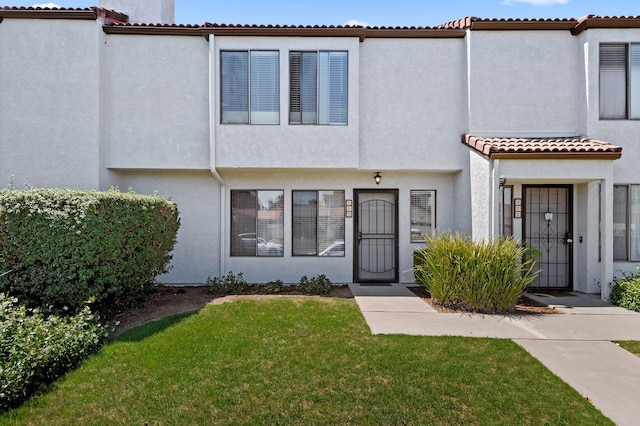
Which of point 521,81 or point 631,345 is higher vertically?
point 521,81

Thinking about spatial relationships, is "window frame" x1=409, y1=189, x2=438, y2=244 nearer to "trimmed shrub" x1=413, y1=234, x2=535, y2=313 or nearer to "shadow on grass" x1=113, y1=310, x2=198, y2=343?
"trimmed shrub" x1=413, y1=234, x2=535, y2=313

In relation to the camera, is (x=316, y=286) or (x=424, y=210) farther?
(x=424, y=210)

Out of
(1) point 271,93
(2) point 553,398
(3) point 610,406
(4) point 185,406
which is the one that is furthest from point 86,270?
(3) point 610,406

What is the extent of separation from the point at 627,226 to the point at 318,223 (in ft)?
25.0

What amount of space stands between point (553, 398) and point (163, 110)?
988cm

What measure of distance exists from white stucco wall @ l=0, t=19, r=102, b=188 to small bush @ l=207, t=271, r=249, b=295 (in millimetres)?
3804

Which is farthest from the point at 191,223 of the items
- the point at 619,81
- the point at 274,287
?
the point at 619,81

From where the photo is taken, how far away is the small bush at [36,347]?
4.73 metres

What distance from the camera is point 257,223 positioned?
11148 mm

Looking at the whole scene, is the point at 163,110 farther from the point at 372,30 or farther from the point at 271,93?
the point at 372,30

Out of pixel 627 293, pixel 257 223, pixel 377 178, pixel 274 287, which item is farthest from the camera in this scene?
pixel 257 223

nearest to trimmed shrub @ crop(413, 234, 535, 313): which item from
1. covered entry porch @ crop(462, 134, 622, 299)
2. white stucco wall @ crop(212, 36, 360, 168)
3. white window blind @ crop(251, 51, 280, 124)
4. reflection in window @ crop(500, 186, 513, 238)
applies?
covered entry porch @ crop(462, 134, 622, 299)

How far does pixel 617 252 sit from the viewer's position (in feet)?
32.8

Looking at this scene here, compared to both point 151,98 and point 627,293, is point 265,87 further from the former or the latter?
point 627,293
